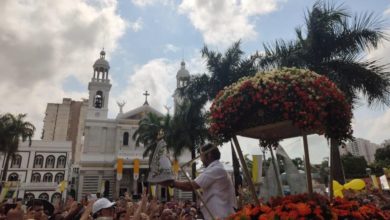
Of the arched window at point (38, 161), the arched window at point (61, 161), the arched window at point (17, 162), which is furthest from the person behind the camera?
the arched window at point (61, 161)

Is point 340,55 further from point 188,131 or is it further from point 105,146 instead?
point 105,146

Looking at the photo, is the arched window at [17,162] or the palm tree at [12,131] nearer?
the palm tree at [12,131]

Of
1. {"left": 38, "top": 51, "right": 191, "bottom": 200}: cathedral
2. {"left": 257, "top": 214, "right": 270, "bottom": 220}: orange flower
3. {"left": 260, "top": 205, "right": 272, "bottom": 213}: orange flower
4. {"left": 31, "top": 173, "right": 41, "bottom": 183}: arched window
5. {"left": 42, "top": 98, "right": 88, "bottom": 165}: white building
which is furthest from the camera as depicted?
{"left": 42, "top": 98, "right": 88, "bottom": 165}: white building

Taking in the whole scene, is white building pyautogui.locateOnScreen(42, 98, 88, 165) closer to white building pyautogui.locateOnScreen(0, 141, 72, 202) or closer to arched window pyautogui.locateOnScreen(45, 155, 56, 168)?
white building pyautogui.locateOnScreen(0, 141, 72, 202)

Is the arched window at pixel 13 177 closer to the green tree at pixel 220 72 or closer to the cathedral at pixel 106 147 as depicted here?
the cathedral at pixel 106 147

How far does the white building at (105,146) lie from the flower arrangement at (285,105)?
124 ft

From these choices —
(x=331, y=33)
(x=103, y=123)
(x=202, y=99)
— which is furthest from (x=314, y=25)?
(x=103, y=123)

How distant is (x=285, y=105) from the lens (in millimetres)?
3324

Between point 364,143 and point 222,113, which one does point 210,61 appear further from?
point 364,143

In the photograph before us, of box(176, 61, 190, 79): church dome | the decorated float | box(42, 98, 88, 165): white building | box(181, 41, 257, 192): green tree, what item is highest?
box(42, 98, 88, 165): white building

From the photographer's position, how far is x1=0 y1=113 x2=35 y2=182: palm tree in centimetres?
3303

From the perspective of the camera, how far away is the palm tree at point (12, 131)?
33.0 metres

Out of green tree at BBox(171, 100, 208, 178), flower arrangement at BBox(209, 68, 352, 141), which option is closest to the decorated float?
flower arrangement at BBox(209, 68, 352, 141)

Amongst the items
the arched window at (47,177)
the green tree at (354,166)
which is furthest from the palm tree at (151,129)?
the green tree at (354,166)
